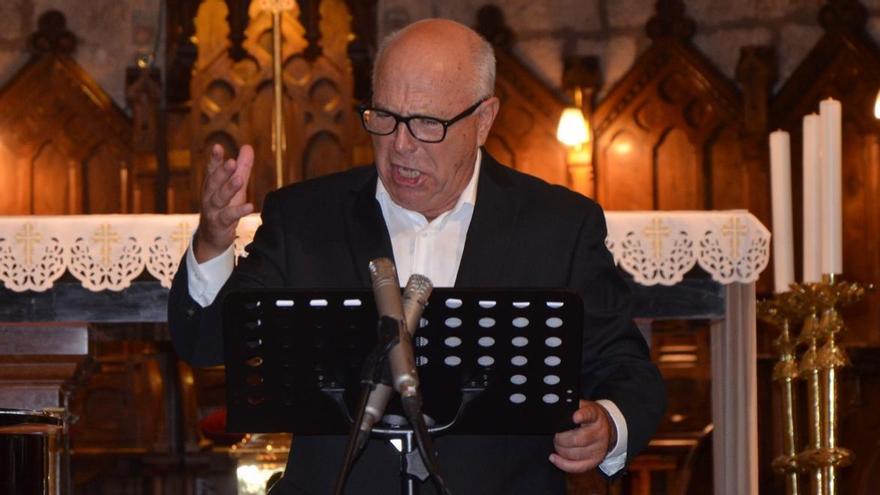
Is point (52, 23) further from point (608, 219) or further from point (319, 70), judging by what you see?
point (608, 219)

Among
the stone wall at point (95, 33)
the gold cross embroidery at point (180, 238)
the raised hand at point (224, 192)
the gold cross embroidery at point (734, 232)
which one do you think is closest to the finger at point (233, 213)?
the raised hand at point (224, 192)

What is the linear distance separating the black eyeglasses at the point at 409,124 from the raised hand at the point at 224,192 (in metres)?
0.40

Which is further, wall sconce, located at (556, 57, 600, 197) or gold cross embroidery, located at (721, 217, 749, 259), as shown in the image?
wall sconce, located at (556, 57, 600, 197)

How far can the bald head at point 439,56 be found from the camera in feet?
10.6

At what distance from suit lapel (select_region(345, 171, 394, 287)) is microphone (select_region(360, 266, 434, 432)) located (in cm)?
76

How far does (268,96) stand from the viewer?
899cm

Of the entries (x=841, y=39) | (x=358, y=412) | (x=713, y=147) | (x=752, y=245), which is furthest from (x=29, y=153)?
(x=358, y=412)

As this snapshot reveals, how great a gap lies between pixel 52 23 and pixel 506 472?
6.66 meters

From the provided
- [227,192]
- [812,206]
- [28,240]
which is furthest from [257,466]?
[227,192]

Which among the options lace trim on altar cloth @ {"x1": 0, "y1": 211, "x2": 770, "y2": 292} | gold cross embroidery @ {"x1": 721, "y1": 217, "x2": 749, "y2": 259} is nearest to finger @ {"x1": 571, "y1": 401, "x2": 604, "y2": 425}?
lace trim on altar cloth @ {"x1": 0, "y1": 211, "x2": 770, "y2": 292}

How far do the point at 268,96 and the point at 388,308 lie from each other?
6.75 metres

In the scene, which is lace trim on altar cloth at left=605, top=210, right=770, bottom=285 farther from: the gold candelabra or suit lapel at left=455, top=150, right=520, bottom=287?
suit lapel at left=455, top=150, right=520, bottom=287

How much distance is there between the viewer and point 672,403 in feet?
25.6

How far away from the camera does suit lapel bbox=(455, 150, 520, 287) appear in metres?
3.22
